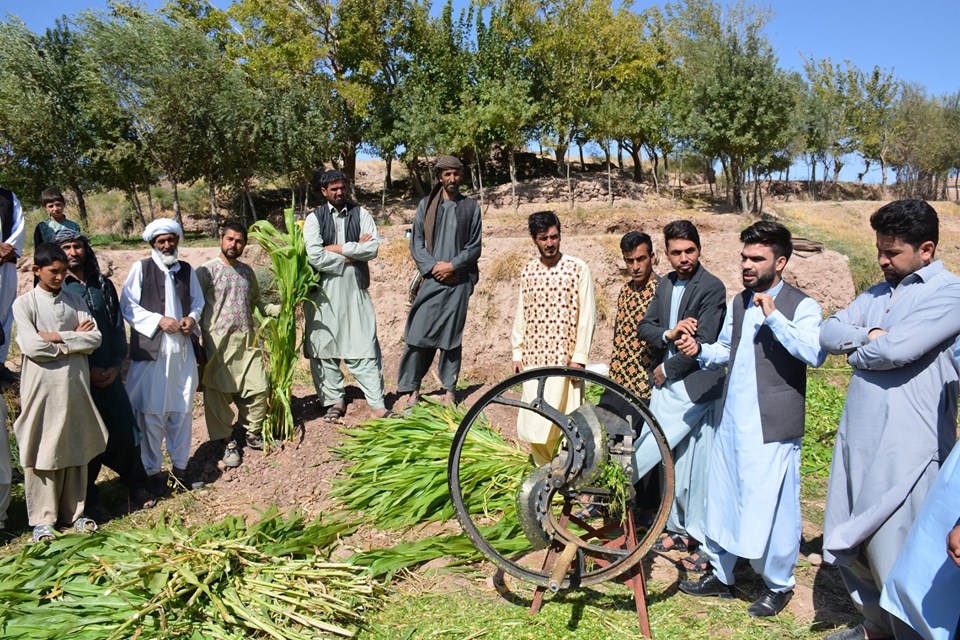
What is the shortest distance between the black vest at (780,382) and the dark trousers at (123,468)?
3878 millimetres

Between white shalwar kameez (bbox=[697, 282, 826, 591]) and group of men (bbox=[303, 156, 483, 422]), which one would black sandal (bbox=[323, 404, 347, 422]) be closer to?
group of men (bbox=[303, 156, 483, 422])

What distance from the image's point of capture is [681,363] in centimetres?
328

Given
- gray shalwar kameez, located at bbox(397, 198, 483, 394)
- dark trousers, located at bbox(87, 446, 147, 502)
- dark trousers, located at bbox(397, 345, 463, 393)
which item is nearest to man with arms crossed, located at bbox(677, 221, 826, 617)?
gray shalwar kameez, located at bbox(397, 198, 483, 394)

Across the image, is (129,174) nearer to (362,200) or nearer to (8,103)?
(8,103)

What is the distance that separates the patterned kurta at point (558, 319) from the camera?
3.95 m

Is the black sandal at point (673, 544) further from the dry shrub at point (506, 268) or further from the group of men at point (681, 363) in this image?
the dry shrub at point (506, 268)

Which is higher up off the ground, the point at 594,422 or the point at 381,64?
the point at 381,64

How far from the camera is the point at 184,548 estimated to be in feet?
9.92

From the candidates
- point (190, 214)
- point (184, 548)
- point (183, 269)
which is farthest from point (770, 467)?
point (190, 214)

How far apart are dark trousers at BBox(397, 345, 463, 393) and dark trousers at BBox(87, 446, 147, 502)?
2005 millimetres

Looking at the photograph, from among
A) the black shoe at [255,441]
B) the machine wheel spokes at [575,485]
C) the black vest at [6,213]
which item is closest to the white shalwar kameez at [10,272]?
the black vest at [6,213]

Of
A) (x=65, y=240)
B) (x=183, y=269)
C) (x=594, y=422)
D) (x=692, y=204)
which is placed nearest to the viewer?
(x=594, y=422)

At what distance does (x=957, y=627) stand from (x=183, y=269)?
456 centimetres

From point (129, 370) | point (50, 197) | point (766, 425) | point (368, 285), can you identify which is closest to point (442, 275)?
point (368, 285)
